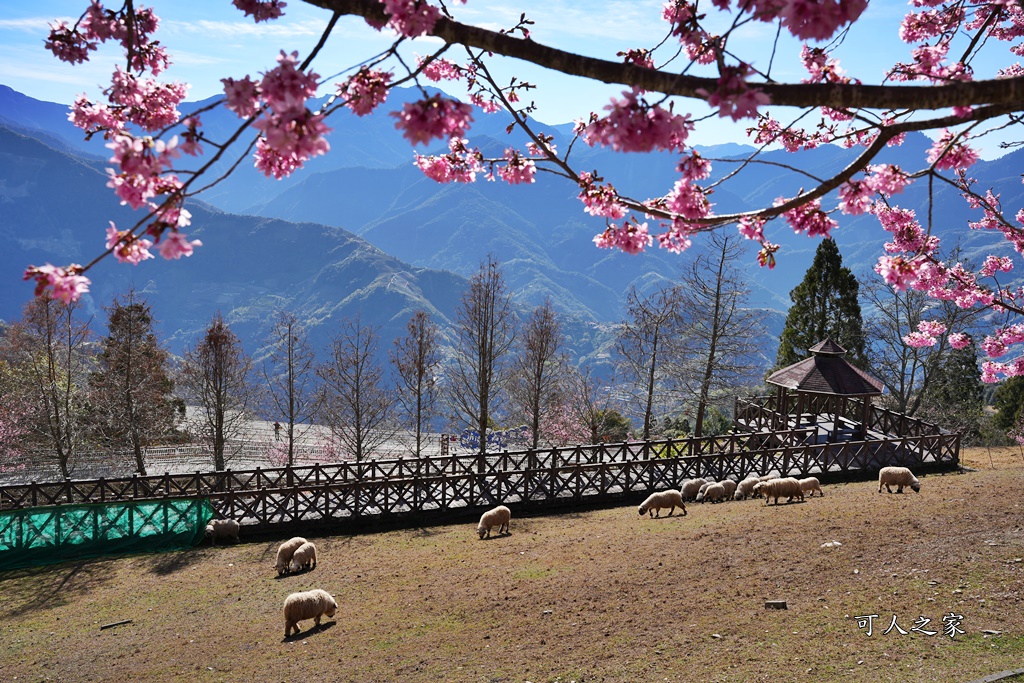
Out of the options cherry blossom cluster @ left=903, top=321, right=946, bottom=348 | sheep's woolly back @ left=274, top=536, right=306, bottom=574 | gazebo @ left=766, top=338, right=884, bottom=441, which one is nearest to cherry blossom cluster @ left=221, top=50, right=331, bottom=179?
cherry blossom cluster @ left=903, top=321, right=946, bottom=348

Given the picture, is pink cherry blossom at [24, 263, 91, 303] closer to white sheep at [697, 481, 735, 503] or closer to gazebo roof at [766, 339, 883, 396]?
white sheep at [697, 481, 735, 503]

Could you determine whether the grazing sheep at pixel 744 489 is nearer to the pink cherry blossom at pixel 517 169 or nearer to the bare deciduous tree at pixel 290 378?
the pink cherry blossom at pixel 517 169

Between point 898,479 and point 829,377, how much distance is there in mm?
7798

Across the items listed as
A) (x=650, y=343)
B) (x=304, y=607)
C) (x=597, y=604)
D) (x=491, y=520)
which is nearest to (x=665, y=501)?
(x=491, y=520)

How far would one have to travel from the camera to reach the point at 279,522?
54.4 feet

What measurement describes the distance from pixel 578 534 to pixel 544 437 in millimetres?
22288

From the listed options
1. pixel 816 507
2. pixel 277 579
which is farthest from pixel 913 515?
pixel 277 579

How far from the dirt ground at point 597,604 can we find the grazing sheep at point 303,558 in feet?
0.97

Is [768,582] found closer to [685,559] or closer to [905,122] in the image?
[685,559]

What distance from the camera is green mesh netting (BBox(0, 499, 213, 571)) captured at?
15.0 meters

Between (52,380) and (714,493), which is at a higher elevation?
(52,380)

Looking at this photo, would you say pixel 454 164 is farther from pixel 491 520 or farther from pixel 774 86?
pixel 491 520

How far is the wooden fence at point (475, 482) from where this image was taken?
16844mm

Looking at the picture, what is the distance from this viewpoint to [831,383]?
22500 millimetres
